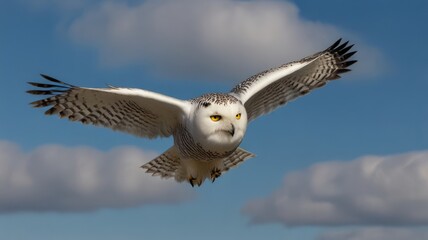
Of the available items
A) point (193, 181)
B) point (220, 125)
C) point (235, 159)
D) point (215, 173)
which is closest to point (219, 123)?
point (220, 125)

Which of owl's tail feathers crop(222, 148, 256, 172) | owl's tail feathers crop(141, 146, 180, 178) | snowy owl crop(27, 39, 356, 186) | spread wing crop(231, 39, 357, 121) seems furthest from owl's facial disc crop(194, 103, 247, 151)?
owl's tail feathers crop(222, 148, 256, 172)

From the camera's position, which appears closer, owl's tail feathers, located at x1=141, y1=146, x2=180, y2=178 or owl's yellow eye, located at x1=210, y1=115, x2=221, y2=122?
owl's yellow eye, located at x1=210, y1=115, x2=221, y2=122

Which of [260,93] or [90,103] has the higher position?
[260,93]

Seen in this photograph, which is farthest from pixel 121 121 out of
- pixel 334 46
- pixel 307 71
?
pixel 334 46

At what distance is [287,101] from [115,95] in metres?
3.35

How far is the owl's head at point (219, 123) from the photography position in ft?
34.0

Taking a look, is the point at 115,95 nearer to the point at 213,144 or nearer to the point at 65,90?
the point at 65,90

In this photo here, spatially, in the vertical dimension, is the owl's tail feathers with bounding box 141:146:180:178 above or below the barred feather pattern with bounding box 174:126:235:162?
above

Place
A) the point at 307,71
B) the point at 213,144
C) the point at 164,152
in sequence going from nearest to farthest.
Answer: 1. the point at 213,144
2. the point at 164,152
3. the point at 307,71

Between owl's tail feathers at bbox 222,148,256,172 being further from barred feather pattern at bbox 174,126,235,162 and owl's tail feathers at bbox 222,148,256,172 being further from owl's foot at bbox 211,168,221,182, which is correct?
barred feather pattern at bbox 174,126,235,162

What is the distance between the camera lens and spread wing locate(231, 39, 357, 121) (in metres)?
12.1

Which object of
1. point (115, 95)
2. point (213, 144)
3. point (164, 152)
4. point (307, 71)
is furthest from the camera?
point (307, 71)

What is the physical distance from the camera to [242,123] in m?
10.5

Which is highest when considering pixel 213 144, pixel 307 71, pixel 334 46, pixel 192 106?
pixel 334 46
